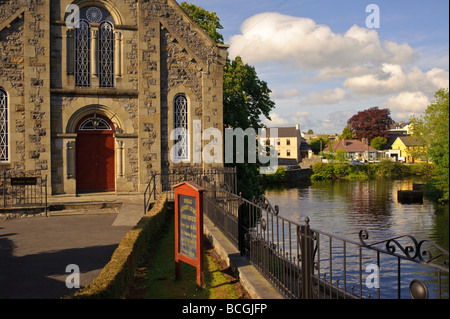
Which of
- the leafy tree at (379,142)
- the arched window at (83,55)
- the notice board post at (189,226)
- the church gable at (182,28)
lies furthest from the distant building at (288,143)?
the notice board post at (189,226)

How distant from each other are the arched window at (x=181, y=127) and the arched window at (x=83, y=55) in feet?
13.0

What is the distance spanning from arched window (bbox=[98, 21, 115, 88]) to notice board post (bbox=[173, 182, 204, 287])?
439 inches

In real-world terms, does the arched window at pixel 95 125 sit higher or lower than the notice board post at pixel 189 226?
higher

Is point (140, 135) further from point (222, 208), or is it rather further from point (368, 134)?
point (368, 134)

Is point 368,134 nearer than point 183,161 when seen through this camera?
No

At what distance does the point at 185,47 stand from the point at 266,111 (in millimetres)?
10705

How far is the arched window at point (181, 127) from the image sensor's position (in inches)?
713

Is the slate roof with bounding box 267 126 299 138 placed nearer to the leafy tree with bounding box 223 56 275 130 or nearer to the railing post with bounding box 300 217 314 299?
the leafy tree with bounding box 223 56 275 130

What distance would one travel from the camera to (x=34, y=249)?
9.65m

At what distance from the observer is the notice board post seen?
7105 millimetres

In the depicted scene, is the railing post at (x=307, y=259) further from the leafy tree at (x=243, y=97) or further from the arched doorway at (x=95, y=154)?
the leafy tree at (x=243, y=97)

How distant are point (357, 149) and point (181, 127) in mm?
84328

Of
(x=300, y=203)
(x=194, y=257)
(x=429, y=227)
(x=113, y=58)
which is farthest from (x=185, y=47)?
(x=300, y=203)

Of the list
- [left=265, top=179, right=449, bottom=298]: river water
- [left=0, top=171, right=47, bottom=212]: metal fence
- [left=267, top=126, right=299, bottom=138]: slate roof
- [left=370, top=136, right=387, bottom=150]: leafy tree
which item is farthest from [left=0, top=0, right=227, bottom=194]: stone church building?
[left=370, top=136, right=387, bottom=150]: leafy tree
